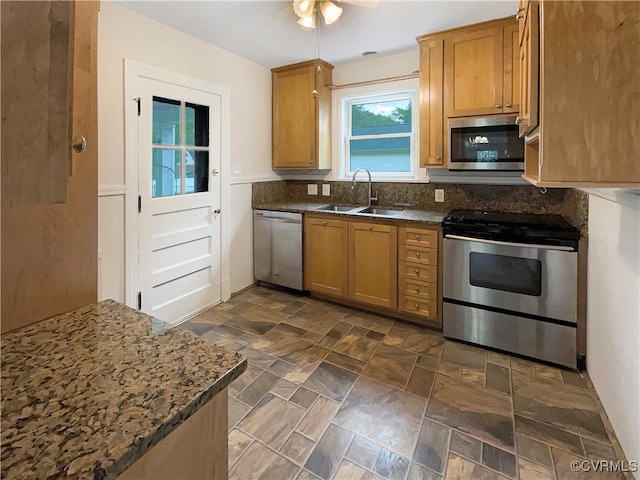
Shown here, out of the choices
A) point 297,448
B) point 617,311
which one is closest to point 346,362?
point 297,448

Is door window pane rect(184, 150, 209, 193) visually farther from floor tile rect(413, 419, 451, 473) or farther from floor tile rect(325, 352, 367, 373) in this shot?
floor tile rect(413, 419, 451, 473)

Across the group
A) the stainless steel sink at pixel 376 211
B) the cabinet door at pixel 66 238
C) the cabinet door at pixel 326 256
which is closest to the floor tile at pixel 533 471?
the cabinet door at pixel 66 238

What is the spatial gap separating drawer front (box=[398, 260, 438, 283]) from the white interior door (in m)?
1.79

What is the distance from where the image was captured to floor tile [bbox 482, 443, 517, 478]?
1.57 meters

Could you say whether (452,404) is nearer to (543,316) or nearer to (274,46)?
(543,316)

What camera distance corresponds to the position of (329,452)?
5.52 ft

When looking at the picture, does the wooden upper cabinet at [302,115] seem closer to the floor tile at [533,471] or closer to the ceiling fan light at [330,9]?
the ceiling fan light at [330,9]

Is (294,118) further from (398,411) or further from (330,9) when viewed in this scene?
(398,411)

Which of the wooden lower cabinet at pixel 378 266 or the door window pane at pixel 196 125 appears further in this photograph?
the door window pane at pixel 196 125

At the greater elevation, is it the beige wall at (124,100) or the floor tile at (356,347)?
the beige wall at (124,100)

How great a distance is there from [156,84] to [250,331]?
2.11m

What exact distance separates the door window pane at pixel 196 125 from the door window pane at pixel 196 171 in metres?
0.09

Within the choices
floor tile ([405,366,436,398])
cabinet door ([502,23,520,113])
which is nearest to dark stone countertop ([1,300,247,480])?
floor tile ([405,366,436,398])

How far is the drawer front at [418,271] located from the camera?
290 centimetres
